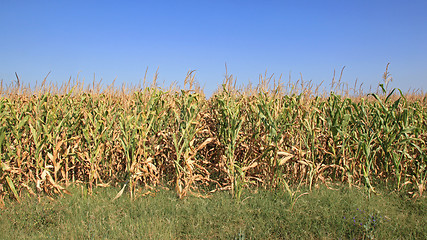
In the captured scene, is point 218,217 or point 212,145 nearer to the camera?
point 218,217

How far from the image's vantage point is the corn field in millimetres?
4184

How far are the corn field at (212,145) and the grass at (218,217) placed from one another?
0.26 m

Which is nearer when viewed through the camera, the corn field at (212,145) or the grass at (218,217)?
the grass at (218,217)

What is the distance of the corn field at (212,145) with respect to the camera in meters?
4.18

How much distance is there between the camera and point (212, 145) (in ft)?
16.7

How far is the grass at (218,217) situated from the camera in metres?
3.39

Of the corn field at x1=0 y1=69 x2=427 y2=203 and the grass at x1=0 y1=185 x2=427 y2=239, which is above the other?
the corn field at x1=0 y1=69 x2=427 y2=203

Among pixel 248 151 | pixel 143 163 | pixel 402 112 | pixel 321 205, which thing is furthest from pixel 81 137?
pixel 402 112

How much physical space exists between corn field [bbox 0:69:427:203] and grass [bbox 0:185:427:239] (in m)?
0.26

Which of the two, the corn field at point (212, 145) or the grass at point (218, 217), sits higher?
the corn field at point (212, 145)

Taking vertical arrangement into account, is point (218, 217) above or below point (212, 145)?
below

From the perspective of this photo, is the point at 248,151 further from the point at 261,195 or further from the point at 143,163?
the point at 143,163

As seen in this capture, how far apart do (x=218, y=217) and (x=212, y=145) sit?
1638 mm

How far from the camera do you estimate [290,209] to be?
3.71 meters
